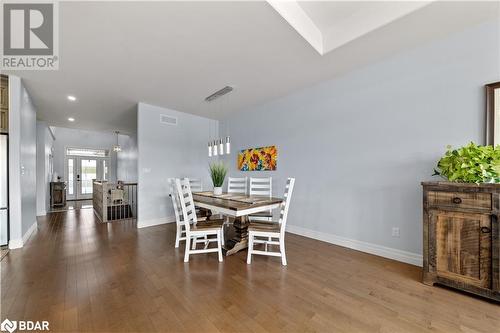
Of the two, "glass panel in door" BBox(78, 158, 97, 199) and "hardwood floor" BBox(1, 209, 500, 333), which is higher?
"glass panel in door" BBox(78, 158, 97, 199)

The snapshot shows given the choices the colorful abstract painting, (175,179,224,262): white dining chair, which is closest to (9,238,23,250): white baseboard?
(175,179,224,262): white dining chair

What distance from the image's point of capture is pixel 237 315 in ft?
5.57

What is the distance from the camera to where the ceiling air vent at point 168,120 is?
4938 mm

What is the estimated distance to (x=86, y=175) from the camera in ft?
31.5

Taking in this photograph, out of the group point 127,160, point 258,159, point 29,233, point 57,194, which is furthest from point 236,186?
point 57,194

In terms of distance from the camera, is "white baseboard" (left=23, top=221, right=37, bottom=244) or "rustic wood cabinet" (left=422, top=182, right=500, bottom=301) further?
"white baseboard" (left=23, top=221, right=37, bottom=244)

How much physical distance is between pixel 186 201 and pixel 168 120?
9.76ft

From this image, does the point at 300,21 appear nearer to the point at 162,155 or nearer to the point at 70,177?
the point at 162,155

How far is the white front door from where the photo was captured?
359 inches

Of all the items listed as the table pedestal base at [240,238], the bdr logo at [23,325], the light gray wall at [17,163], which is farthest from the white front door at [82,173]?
the bdr logo at [23,325]

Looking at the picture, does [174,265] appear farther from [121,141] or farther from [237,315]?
[121,141]

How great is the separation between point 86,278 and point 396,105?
4.32m

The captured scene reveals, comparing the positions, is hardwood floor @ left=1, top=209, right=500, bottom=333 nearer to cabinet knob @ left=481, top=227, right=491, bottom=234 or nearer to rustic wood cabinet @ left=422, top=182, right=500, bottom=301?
rustic wood cabinet @ left=422, top=182, right=500, bottom=301

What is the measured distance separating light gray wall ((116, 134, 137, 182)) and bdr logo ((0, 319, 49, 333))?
6.78 metres
